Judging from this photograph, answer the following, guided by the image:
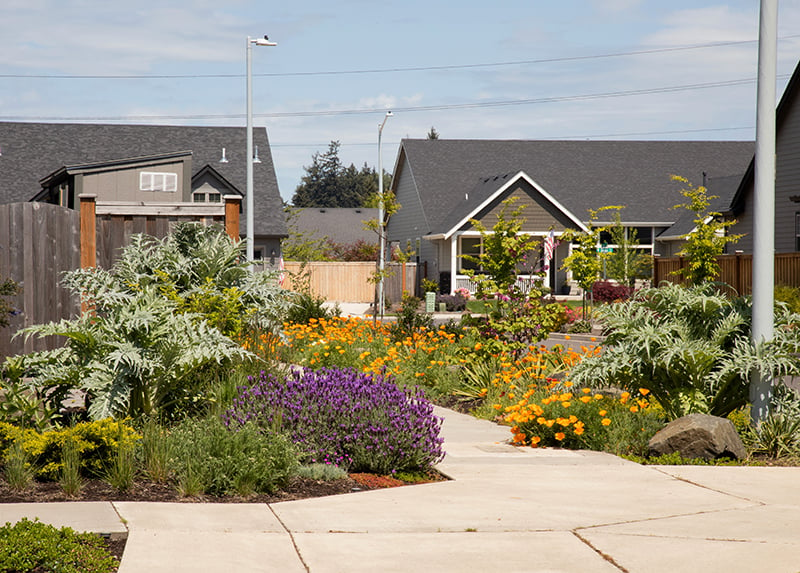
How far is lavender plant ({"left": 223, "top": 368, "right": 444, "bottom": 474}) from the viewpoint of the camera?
291 inches

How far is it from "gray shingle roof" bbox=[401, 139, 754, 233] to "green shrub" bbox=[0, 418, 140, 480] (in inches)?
1456

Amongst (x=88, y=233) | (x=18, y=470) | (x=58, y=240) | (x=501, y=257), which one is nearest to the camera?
(x=18, y=470)

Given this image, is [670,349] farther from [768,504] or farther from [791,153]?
[791,153]

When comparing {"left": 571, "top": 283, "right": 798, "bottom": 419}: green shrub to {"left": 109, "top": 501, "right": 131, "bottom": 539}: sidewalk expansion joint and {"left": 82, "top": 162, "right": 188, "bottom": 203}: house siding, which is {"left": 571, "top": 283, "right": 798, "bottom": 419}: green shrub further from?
{"left": 82, "top": 162, "right": 188, "bottom": 203}: house siding

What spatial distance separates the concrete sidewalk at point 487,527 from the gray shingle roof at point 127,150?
1401 inches

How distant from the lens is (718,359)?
8.90 m

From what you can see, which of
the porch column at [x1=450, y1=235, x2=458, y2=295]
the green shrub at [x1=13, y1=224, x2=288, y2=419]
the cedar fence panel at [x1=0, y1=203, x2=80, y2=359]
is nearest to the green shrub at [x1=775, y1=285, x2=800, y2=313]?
the green shrub at [x1=13, y1=224, x2=288, y2=419]

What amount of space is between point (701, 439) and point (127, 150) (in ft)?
131

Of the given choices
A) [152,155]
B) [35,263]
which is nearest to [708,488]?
[35,263]

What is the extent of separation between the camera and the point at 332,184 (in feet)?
364

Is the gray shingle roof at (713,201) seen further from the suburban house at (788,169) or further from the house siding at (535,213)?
the suburban house at (788,169)

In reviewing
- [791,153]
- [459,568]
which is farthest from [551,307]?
[791,153]

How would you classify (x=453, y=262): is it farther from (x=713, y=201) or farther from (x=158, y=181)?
(x=158, y=181)

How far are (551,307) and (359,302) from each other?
100 ft
